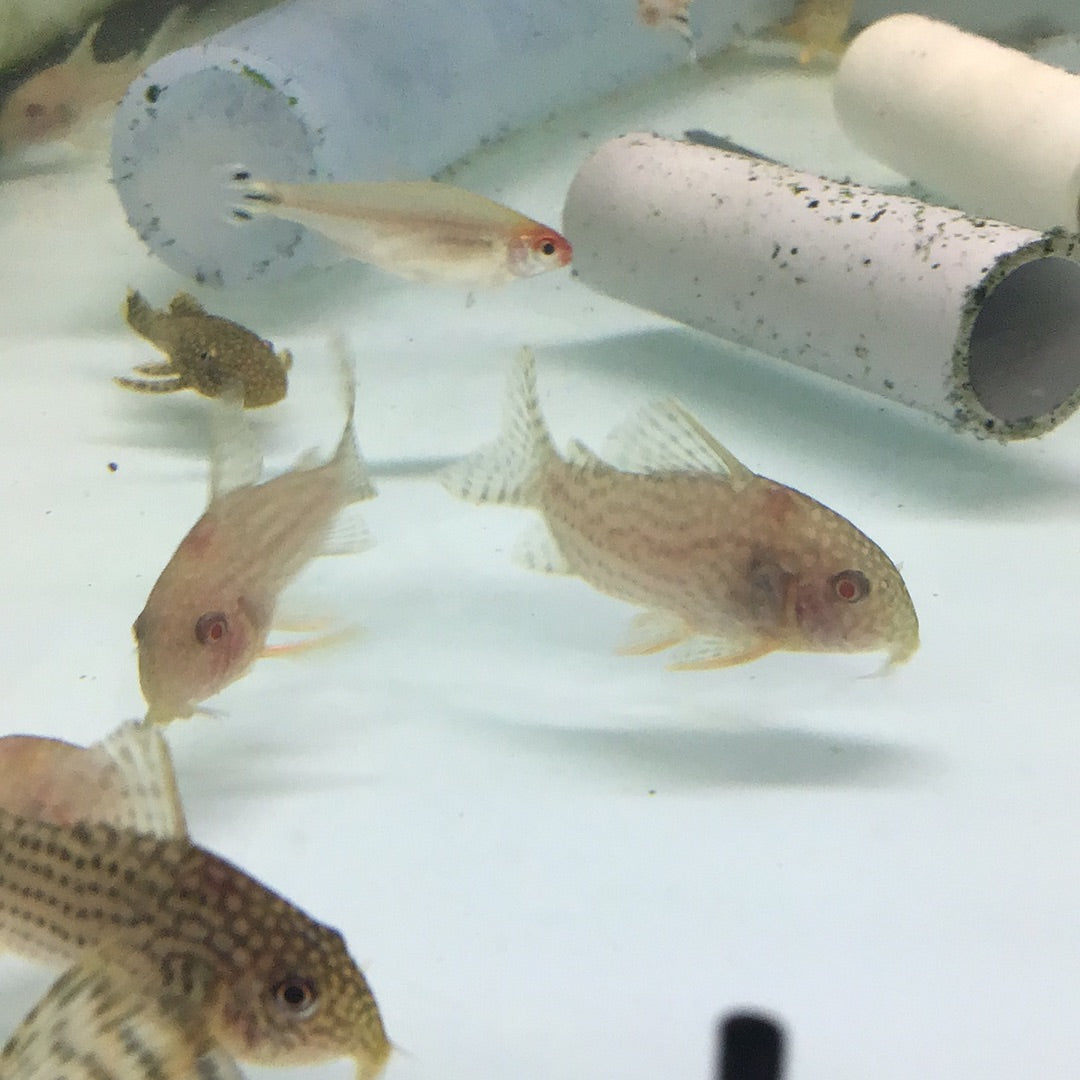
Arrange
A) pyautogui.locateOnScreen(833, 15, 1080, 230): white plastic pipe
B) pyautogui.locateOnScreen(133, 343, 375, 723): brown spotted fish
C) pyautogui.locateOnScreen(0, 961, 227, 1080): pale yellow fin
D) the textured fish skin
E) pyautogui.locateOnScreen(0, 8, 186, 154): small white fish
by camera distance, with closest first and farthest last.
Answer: pyautogui.locateOnScreen(0, 961, 227, 1080): pale yellow fin
the textured fish skin
pyautogui.locateOnScreen(133, 343, 375, 723): brown spotted fish
pyautogui.locateOnScreen(833, 15, 1080, 230): white plastic pipe
pyautogui.locateOnScreen(0, 8, 186, 154): small white fish

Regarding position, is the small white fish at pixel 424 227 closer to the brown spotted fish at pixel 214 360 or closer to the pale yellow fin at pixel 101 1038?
the brown spotted fish at pixel 214 360

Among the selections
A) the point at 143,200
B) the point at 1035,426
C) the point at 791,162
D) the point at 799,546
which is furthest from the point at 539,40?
the point at 799,546

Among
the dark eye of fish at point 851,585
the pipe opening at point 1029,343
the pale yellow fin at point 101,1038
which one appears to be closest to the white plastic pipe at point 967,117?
the pipe opening at point 1029,343

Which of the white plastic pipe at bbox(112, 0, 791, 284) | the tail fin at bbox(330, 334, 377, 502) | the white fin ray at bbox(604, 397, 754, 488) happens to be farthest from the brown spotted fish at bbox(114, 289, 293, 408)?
the white fin ray at bbox(604, 397, 754, 488)

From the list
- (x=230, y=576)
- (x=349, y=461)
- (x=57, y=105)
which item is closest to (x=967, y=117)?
(x=349, y=461)

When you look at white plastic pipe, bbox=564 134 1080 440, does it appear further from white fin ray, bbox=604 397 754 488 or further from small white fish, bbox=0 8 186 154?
small white fish, bbox=0 8 186 154

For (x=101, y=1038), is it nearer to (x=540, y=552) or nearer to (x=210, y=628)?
(x=210, y=628)

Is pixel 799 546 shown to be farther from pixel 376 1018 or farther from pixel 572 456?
pixel 376 1018
